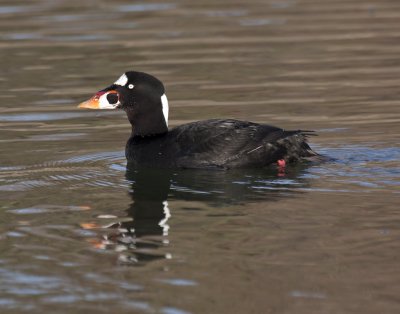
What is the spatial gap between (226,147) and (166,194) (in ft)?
3.17

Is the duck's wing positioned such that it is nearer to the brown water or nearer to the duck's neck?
the brown water

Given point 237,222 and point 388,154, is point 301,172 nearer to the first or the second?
point 388,154

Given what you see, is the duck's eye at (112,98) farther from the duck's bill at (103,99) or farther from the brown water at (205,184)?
the brown water at (205,184)

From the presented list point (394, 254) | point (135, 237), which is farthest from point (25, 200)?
point (394, 254)

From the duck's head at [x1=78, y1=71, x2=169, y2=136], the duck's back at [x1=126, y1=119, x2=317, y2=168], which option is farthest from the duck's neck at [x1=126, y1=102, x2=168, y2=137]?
the duck's back at [x1=126, y1=119, x2=317, y2=168]

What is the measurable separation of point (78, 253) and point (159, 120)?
12.0ft

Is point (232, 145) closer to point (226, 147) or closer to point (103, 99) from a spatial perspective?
point (226, 147)

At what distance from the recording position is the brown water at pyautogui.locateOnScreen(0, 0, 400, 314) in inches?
257

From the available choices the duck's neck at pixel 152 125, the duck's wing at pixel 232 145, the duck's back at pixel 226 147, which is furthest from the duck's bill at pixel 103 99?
the duck's wing at pixel 232 145

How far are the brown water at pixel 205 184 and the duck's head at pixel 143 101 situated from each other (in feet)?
1.53

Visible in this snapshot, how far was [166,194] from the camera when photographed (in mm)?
9344

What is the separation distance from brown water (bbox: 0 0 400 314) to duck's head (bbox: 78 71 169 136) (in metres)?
0.47

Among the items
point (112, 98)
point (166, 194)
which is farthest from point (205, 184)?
point (112, 98)

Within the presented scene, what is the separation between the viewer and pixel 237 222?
316 inches
